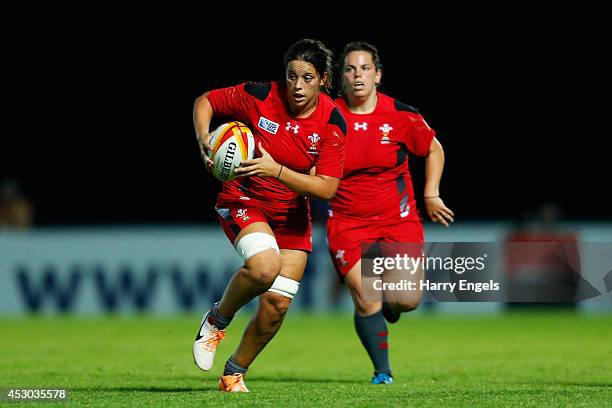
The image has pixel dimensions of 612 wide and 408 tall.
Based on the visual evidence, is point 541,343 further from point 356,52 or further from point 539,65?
point 539,65

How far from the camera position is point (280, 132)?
6.53 meters

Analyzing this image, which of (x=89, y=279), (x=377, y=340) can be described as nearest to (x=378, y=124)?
(x=377, y=340)

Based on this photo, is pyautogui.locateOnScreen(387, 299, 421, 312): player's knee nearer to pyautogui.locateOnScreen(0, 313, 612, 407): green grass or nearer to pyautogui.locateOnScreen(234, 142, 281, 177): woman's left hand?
pyautogui.locateOnScreen(0, 313, 612, 407): green grass

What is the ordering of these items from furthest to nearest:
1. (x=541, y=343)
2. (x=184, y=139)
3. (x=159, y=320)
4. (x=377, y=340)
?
(x=184, y=139), (x=159, y=320), (x=541, y=343), (x=377, y=340)

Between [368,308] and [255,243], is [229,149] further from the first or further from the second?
[368,308]

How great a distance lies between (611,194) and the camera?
18.2 m

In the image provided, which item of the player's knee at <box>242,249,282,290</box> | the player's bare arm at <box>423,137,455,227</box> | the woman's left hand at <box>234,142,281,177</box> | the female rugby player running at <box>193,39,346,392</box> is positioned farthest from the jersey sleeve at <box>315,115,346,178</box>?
the player's bare arm at <box>423,137,455,227</box>

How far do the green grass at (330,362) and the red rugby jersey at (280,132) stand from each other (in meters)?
1.21

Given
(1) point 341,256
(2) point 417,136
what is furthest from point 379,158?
(1) point 341,256

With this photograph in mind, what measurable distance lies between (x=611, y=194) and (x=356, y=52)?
11507 millimetres

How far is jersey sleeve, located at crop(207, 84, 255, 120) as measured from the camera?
6609 mm

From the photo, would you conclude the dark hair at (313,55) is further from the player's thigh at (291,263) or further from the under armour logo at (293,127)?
the player's thigh at (291,263)

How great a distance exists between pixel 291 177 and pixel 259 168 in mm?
222

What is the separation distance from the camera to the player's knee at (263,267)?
6.27m
